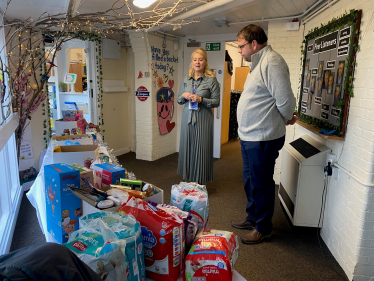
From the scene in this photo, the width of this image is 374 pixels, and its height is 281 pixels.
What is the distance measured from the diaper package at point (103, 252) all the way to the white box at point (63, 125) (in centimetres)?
255

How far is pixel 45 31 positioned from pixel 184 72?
2.64 metres

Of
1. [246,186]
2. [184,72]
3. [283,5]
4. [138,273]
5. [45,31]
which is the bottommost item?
[246,186]

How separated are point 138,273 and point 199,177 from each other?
2.63 metres

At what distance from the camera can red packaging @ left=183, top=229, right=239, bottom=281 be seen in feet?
3.05

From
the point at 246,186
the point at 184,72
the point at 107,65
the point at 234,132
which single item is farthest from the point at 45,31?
the point at 234,132

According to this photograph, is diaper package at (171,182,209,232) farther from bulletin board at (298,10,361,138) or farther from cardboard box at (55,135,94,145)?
bulletin board at (298,10,361,138)

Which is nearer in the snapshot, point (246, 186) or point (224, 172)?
point (246, 186)

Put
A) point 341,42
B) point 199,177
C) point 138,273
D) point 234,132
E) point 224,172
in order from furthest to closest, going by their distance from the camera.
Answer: point 234,132
point 224,172
point 199,177
point 341,42
point 138,273

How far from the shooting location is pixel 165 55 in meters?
5.29

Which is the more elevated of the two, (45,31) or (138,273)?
(45,31)

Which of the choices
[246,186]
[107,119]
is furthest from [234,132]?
[246,186]

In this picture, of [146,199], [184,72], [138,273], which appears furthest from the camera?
[184,72]

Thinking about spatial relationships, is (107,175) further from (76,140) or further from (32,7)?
(32,7)

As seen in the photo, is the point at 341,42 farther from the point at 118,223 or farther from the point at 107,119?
the point at 107,119
